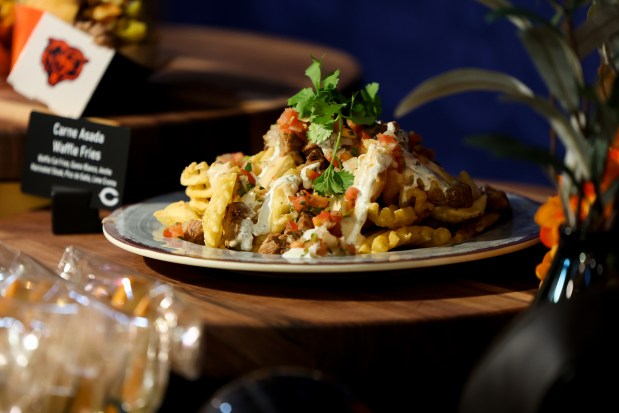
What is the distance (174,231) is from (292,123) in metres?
0.23

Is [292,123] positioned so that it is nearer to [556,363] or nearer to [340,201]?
[340,201]

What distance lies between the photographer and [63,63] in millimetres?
2117

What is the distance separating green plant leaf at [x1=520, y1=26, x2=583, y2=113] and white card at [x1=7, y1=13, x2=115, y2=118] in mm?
1225

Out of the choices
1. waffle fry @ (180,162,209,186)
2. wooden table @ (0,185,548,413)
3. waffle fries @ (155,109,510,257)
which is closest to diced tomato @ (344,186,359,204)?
waffle fries @ (155,109,510,257)

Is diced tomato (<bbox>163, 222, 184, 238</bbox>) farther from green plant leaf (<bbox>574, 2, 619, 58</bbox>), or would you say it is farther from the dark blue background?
the dark blue background

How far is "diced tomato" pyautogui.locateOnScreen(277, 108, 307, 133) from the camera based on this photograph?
4.96 feet

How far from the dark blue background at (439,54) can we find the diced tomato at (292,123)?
2.86 m

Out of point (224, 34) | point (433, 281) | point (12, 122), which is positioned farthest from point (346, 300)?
point (224, 34)

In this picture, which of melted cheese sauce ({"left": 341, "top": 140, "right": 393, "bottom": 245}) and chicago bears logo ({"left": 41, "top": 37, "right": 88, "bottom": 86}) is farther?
chicago bears logo ({"left": 41, "top": 37, "right": 88, "bottom": 86})

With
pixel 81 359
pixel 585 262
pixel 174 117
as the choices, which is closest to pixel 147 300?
pixel 81 359

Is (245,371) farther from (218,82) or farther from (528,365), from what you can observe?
(218,82)

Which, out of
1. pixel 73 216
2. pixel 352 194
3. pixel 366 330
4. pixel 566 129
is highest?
pixel 566 129

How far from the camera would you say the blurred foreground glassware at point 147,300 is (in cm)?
108

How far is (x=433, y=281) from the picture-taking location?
1.40 meters
